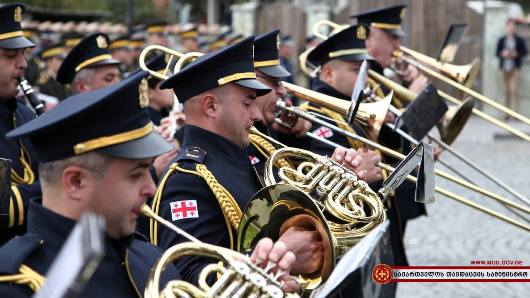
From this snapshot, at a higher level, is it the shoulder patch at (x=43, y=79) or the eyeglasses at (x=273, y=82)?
the eyeglasses at (x=273, y=82)

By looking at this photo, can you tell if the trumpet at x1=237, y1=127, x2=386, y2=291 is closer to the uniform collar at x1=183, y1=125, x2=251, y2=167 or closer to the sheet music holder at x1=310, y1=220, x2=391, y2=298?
the uniform collar at x1=183, y1=125, x2=251, y2=167

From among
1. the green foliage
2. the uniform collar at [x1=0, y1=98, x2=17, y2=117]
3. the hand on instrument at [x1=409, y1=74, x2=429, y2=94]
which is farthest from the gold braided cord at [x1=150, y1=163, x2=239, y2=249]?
the green foliage

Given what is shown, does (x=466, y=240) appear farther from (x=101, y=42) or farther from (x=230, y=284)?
(x=230, y=284)

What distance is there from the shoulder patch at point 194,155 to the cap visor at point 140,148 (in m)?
1.08

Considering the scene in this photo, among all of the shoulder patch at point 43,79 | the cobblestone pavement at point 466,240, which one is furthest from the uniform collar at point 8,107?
the shoulder patch at point 43,79

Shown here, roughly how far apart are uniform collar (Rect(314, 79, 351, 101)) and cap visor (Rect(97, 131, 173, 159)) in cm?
337

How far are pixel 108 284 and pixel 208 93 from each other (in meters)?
1.34

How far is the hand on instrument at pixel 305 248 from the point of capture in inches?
143

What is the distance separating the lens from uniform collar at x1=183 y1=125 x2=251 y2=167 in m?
4.21

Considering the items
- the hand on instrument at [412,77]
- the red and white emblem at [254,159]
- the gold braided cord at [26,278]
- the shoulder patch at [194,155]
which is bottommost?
the hand on instrument at [412,77]

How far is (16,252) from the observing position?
2867 millimetres

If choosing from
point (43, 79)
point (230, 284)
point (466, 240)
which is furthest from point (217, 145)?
point (43, 79)

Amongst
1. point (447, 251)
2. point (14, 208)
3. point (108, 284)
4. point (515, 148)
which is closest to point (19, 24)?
point (14, 208)

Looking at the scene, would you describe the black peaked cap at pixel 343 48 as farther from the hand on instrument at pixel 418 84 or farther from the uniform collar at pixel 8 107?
the uniform collar at pixel 8 107
